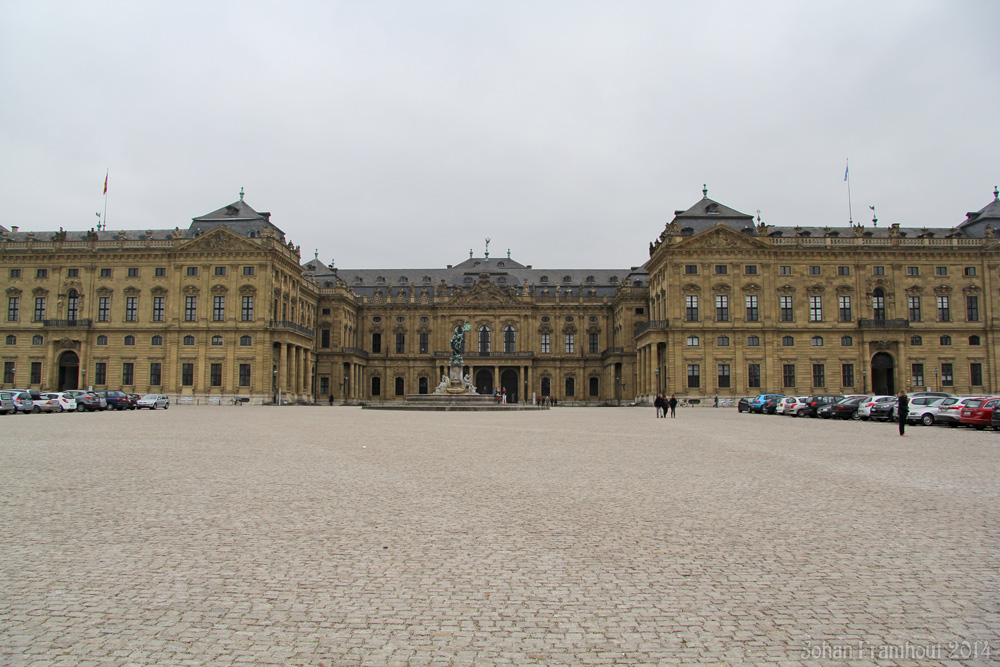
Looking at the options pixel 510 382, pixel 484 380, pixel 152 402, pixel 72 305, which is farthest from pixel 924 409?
pixel 72 305

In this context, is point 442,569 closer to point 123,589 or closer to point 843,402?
point 123,589

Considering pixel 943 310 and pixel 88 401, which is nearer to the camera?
pixel 88 401

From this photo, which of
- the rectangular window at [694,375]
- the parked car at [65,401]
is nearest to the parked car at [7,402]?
the parked car at [65,401]

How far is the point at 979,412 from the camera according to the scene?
2770cm

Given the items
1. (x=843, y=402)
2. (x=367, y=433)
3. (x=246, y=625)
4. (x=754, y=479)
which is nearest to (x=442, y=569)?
(x=246, y=625)

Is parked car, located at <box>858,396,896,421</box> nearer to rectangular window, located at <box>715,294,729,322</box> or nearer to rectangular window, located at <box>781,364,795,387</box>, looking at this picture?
rectangular window, located at <box>715,294,729,322</box>

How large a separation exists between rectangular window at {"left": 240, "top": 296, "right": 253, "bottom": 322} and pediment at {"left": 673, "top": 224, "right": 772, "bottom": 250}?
38.4m

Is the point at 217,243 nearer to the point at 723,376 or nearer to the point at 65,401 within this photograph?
the point at 65,401

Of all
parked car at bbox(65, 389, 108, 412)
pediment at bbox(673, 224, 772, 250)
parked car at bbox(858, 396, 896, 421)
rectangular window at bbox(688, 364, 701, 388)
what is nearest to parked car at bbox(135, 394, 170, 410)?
parked car at bbox(65, 389, 108, 412)

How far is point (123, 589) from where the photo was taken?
5.96 m

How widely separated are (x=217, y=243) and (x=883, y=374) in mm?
62201

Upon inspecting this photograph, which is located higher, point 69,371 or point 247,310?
point 247,310

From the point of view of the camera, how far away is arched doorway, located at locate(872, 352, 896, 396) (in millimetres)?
63938

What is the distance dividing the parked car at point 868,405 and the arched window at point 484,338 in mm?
53532
